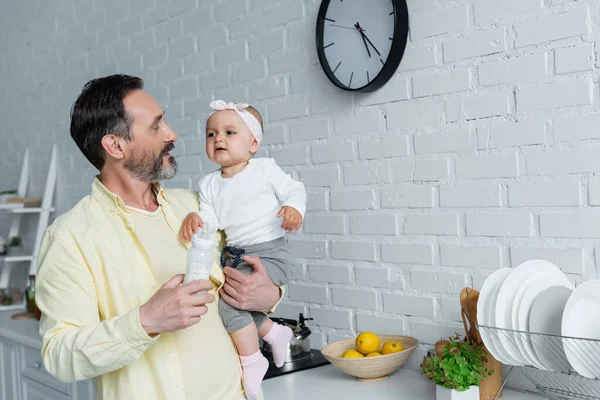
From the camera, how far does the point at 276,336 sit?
202cm

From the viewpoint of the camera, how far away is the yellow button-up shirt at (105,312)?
1.52 meters

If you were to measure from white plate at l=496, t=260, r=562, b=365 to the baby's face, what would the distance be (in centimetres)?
79

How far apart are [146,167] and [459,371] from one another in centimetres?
96

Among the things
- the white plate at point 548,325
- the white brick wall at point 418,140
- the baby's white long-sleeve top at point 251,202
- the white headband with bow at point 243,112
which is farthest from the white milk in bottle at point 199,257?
the white brick wall at point 418,140

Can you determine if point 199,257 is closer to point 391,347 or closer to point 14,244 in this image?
point 391,347

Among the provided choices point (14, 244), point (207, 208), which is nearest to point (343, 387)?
point (207, 208)

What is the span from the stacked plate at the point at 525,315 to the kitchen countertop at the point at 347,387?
28cm

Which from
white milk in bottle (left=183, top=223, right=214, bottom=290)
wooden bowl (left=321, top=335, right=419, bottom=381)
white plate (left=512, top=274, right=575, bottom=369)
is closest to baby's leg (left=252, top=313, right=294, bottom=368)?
wooden bowl (left=321, top=335, right=419, bottom=381)

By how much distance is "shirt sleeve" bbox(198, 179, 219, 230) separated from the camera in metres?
1.88

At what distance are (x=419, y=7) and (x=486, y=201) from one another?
65 cm

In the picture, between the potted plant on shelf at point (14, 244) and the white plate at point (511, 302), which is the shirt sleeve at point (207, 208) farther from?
the potted plant on shelf at point (14, 244)

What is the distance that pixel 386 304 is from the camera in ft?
7.62

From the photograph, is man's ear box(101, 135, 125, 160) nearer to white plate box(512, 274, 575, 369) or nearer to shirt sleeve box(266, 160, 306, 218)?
shirt sleeve box(266, 160, 306, 218)

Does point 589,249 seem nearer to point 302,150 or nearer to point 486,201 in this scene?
point 486,201
